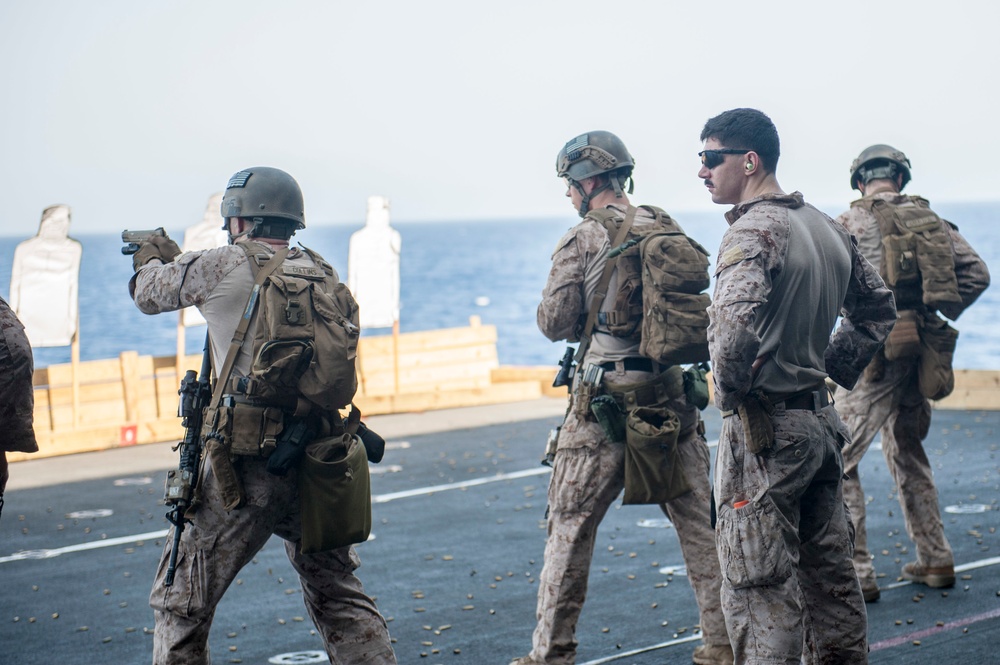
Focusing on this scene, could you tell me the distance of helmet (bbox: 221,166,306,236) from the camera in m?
4.74

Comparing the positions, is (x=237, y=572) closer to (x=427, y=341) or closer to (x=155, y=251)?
(x=155, y=251)

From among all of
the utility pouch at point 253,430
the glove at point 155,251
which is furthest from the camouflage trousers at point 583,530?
the glove at point 155,251

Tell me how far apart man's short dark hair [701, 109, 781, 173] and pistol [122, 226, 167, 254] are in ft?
7.32

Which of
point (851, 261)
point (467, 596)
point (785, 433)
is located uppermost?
point (851, 261)

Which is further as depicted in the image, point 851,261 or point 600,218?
point 600,218

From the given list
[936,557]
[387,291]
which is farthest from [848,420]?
[387,291]

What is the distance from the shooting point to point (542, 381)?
56.8 feet

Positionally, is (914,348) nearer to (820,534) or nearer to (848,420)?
(848,420)

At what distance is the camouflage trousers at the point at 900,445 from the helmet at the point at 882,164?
108cm

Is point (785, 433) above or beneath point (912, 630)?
above

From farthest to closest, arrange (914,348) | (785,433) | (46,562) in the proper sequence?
1. (46,562)
2. (914,348)
3. (785,433)

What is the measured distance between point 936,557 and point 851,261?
10.2 ft

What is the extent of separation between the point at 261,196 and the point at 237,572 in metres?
1.47

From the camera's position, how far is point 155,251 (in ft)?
15.7
